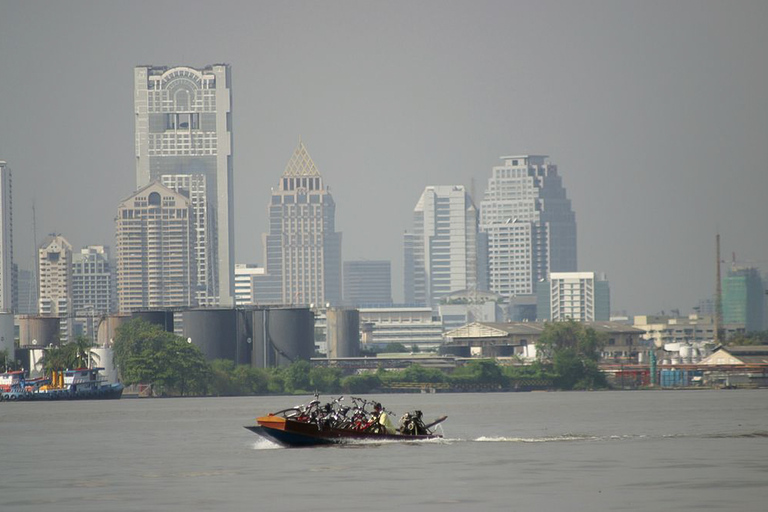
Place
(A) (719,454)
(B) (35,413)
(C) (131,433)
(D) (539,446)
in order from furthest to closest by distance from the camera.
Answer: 1. (B) (35,413)
2. (C) (131,433)
3. (D) (539,446)
4. (A) (719,454)

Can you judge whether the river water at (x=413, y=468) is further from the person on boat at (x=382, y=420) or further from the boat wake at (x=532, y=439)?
the person on boat at (x=382, y=420)

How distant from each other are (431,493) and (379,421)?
1152 inches

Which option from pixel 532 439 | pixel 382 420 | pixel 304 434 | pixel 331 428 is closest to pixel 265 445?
pixel 304 434

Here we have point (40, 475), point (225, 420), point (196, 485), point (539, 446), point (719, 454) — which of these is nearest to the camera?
point (196, 485)

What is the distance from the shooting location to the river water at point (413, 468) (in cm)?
7169

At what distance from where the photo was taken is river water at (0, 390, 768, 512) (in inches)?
2822

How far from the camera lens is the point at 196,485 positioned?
3113 inches

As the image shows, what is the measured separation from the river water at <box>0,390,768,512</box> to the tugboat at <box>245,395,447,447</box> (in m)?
0.79

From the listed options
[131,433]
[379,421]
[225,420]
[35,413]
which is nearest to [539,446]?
[379,421]

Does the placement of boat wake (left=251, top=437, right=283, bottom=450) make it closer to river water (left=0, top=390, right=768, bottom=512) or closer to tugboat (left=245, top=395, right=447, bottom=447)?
river water (left=0, top=390, right=768, bottom=512)

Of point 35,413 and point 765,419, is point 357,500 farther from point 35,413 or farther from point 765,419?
point 35,413

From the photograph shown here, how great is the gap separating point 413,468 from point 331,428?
1640cm

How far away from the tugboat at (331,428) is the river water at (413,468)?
0.79 m

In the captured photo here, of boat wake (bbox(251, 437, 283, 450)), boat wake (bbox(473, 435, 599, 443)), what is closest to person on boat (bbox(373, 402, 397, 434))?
boat wake (bbox(251, 437, 283, 450))
